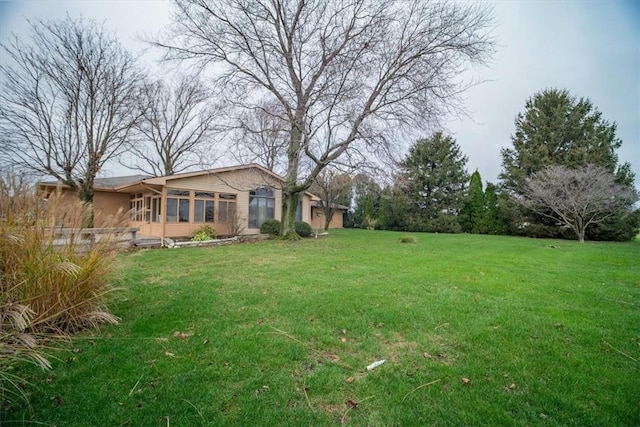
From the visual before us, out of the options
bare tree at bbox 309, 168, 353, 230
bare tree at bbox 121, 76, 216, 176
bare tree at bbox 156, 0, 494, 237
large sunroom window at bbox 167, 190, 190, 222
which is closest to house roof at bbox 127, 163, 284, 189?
large sunroom window at bbox 167, 190, 190, 222

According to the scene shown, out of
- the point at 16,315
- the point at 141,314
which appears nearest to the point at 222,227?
the point at 141,314

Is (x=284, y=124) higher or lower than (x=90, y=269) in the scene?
higher

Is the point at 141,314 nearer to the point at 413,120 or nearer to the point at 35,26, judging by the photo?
the point at 413,120

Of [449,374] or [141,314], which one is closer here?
[449,374]

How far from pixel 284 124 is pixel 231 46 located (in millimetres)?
3555

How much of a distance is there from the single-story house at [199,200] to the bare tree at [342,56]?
4.13 meters

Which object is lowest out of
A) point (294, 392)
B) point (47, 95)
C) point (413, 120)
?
point (294, 392)

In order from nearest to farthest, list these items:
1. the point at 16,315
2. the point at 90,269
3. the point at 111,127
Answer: the point at 16,315
the point at 90,269
the point at 111,127

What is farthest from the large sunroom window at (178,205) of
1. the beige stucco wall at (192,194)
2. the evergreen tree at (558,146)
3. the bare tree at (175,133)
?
the evergreen tree at (558,146)

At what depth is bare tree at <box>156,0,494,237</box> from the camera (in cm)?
1059

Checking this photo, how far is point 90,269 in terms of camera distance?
10.4 feet

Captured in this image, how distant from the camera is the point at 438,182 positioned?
24.2 m

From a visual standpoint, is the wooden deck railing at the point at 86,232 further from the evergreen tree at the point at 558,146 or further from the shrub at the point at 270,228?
the evergreen tree at the point at 558,146

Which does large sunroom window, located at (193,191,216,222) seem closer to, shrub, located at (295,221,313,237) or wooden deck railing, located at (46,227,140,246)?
shrub, located at (295,221,313,237)
